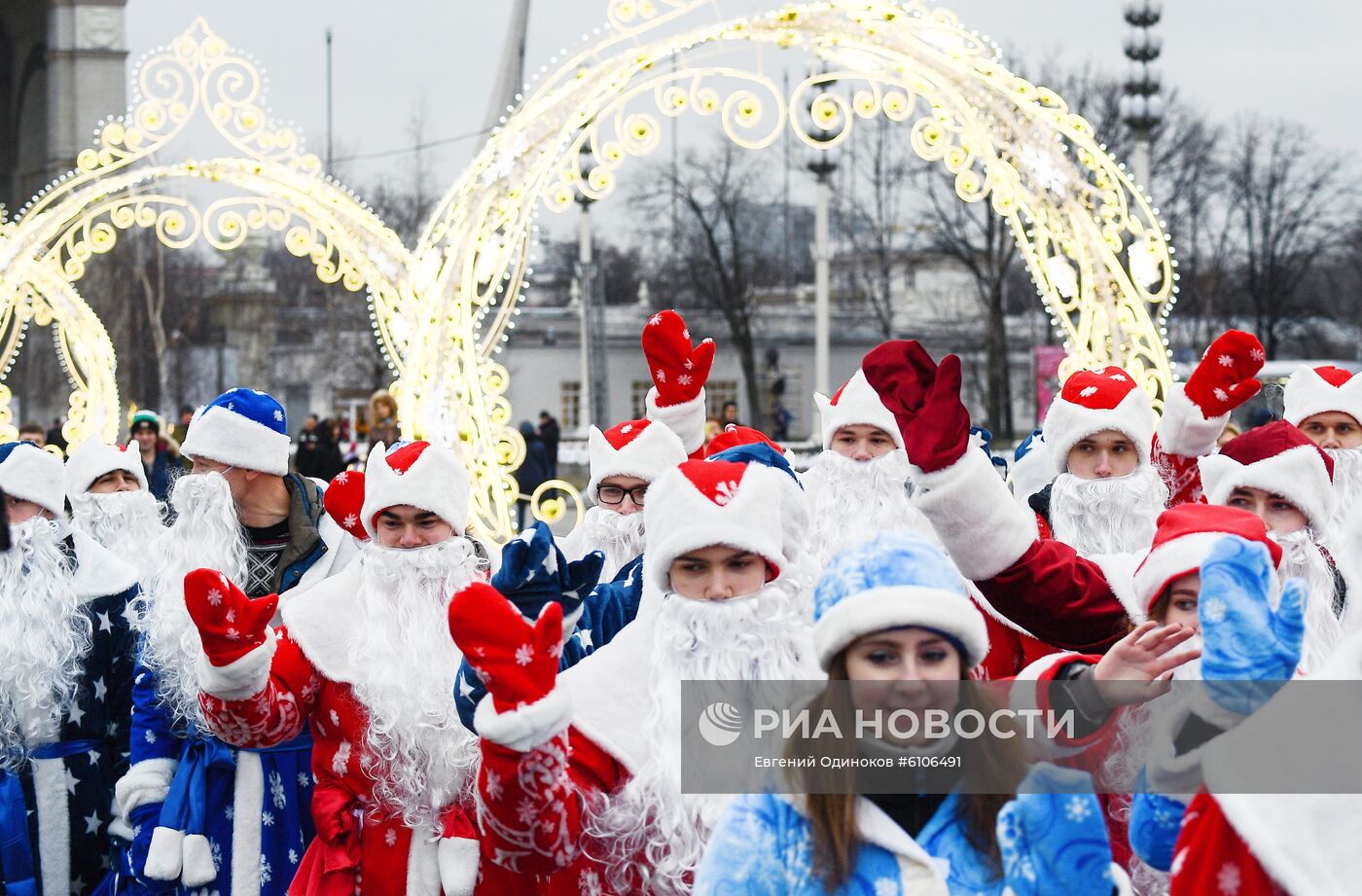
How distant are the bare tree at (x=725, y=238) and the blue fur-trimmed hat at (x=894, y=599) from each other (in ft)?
113

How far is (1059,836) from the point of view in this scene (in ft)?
8.73

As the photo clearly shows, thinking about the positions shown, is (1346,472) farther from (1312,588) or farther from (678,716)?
(678,716)

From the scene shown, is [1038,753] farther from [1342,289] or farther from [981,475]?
[1342,289]

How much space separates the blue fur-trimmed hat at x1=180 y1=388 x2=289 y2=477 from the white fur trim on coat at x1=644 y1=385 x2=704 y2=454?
1.55 m

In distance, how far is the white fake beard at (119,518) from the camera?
304 inches

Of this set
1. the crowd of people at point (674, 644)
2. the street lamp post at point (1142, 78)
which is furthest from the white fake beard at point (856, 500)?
the street lamp post at point (1142, 78)

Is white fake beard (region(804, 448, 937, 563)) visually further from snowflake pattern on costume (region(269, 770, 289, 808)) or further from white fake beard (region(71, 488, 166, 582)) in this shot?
white fake beard (region(71, 488, 166, 582))

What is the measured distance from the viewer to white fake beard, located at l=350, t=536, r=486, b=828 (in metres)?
4.64

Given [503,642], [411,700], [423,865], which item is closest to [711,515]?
[503,642]

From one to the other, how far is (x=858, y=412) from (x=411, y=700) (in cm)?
224

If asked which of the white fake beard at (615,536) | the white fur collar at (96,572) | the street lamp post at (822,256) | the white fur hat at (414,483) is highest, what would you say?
the street lamp post at (822,256)

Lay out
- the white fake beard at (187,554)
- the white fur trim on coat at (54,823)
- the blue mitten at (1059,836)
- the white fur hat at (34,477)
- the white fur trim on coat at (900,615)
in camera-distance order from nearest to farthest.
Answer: the blue mitten at (1059,836), the white fur trim on coat at (900,615), the white fake beard at (187,554), the white fur trim on coat at (54,823), the white fur hat at (34,477)

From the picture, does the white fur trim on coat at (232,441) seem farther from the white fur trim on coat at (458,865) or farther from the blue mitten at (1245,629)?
the blue mitten at (1245,629)

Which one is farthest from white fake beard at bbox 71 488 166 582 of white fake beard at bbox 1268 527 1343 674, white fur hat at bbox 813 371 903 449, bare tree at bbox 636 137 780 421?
bare tree at bbox 636 137 780 421
